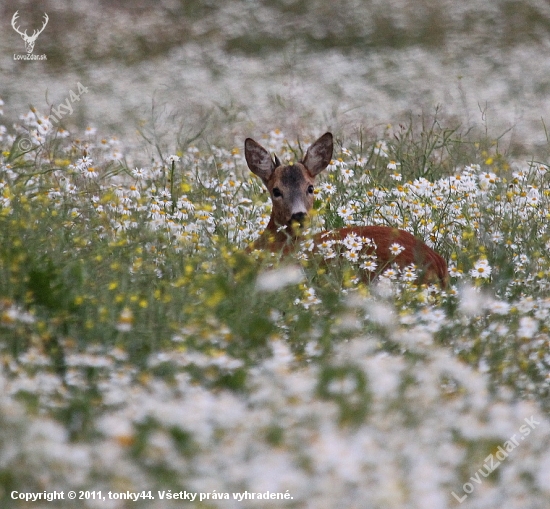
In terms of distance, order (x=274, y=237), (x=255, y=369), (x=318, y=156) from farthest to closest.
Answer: (x=318, y=156)
(x=274, y=237)
(x=255, y=369)

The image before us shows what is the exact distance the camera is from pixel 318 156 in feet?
25.3

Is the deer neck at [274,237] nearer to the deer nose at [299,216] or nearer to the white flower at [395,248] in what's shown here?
the deer nose at [299,216]

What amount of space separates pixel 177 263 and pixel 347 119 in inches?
283

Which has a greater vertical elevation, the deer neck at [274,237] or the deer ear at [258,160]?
the deer ear at [258,160]

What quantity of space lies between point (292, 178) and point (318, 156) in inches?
14.8

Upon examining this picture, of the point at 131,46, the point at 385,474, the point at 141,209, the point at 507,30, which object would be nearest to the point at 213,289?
the point at 385,474

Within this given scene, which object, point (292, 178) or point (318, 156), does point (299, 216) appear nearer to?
point (292, 178)

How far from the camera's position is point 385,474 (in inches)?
113

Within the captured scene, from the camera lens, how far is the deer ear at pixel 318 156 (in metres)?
7.62

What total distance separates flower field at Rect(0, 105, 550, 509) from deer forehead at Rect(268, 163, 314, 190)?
2.28 feet

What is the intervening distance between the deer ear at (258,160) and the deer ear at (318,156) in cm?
28

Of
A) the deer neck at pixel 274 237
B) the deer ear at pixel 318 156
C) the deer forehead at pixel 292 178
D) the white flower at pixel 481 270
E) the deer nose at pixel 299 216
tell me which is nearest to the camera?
the white flower at pixel 481 270

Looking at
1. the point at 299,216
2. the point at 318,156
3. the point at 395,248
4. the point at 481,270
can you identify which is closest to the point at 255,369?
the point at 481,270

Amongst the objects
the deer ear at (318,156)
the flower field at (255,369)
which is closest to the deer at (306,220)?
the deer ear at (318,156)
